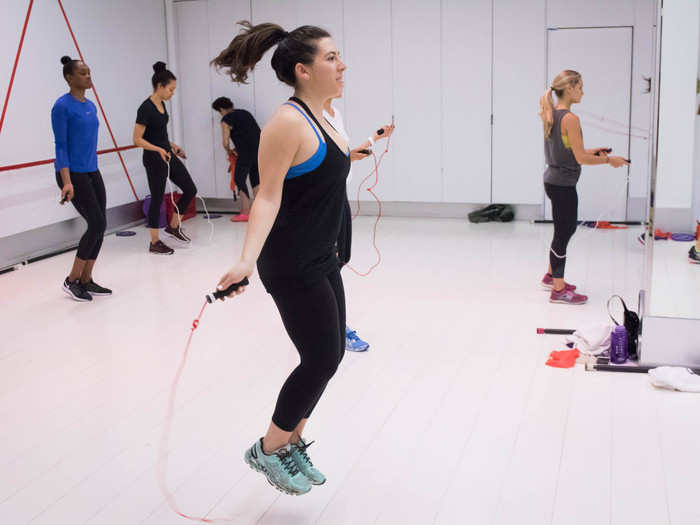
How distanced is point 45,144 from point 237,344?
3.50 metres

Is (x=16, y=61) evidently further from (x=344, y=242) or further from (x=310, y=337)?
(x=310, y=337)

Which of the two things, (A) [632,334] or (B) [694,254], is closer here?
(A) [632,334]

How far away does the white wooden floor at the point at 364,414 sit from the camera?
9.20 feet

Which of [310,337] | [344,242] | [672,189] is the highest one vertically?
[672,189]

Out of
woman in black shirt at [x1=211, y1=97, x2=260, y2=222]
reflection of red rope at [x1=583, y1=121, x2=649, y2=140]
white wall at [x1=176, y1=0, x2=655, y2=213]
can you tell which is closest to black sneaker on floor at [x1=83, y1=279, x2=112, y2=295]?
woman in black shirt at [x1=211, y1=97, x2=260, y2=222]

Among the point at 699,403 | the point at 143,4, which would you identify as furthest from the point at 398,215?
the point at 699,403

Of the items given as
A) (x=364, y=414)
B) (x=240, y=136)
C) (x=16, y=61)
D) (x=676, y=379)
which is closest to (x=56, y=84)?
(x=16, y=61)

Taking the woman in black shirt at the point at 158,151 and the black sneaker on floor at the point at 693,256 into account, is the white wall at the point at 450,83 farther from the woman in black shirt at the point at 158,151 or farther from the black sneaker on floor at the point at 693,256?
the black sneaker on floor at the point at 693,256

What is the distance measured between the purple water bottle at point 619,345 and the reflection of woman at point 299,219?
1.94 metres

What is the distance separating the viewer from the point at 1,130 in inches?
261

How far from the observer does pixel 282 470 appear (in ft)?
8.66

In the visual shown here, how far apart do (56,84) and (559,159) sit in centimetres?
450

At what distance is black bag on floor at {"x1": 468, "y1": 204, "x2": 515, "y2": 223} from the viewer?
8289 mm

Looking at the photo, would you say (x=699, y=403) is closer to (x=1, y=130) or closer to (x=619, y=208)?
(x=619, y=208)
